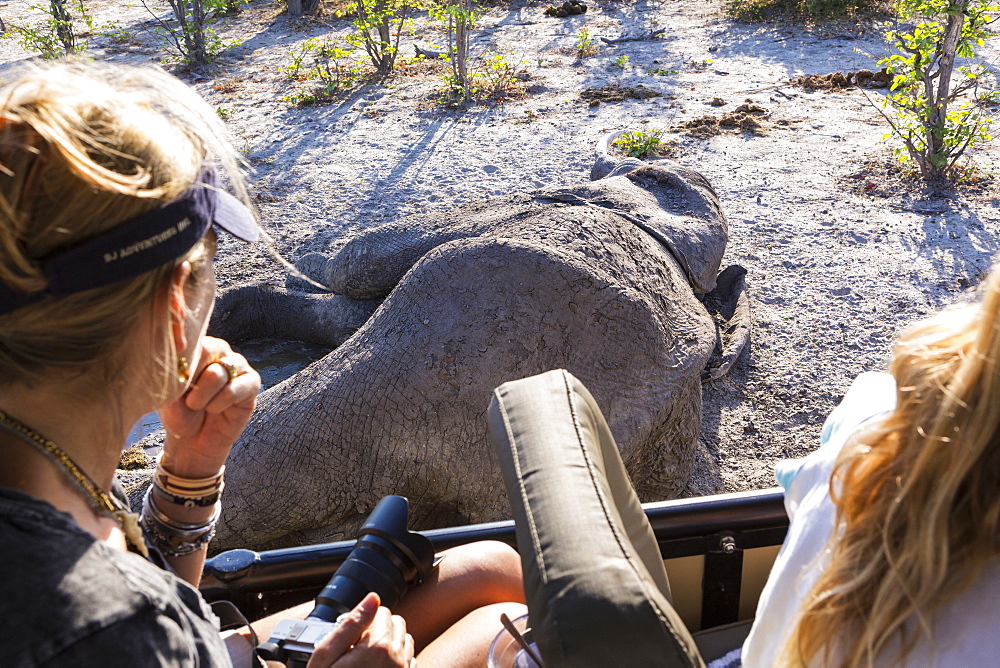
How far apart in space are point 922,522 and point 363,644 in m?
0.83

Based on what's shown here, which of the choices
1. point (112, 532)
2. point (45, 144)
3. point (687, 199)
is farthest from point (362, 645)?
point (687, 199)

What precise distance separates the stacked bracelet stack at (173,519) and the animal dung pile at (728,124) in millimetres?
5608

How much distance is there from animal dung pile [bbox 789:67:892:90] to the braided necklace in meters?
7.40

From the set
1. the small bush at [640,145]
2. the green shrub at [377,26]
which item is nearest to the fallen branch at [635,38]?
the green shrub at [377,26]

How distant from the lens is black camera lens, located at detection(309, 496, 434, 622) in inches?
59.1

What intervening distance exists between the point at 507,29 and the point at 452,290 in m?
8.83

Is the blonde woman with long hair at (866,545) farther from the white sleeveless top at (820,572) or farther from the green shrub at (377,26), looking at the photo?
the green shrub at (377,26)

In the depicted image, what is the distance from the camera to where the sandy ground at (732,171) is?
12.3 ft

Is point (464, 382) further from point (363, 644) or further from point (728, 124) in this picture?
point (728, 124)

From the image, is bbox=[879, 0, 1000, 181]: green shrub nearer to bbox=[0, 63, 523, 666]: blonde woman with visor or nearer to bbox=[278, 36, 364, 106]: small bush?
bbox=[278, 36, 364, 106]: small bush

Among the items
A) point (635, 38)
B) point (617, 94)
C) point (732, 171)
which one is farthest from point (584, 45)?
point (732, 171)

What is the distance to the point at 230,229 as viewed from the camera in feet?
3.55

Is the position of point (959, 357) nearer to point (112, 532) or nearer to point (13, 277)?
point (13, 277)

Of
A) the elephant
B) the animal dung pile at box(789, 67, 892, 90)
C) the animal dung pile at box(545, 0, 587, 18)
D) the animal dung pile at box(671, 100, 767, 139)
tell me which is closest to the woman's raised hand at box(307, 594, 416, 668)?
the elephant
